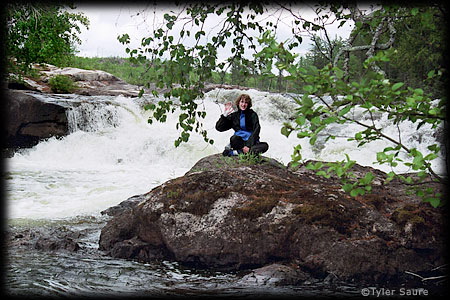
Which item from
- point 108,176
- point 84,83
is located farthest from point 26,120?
point 84,83

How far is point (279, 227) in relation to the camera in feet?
16.3

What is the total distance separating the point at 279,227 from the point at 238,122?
2786 millimetres

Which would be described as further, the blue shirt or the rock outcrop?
the rock outcrop

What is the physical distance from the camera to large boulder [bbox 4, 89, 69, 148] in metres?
16.4

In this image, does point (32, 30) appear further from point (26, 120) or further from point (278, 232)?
point (278, 232)

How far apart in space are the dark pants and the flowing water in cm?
125

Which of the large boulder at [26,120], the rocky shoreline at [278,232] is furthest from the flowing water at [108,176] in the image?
the large boulder at [26,120]

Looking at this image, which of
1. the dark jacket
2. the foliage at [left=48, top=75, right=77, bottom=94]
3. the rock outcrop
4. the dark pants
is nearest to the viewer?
the dark pants

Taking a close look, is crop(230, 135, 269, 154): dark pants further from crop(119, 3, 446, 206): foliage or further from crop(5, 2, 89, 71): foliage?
crop(5, 2, 89, 71): foliage

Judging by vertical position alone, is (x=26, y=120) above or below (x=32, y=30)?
below

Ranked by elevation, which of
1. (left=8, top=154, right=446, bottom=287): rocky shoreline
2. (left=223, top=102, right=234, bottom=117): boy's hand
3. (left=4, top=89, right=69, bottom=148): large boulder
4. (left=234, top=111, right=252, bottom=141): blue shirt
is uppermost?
(left=4, top=89, right=69, bottom=148): large boulder

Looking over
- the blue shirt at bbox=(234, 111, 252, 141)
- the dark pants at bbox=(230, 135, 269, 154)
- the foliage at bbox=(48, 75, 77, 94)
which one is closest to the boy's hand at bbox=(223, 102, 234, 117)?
the blue shirt at bbox=(234, 111, 252, 141)

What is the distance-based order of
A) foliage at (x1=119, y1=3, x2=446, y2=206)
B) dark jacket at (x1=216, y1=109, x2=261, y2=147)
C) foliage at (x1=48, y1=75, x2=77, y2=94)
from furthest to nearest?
foliage at (x1=48, y1=75, x2=77, y2=94) < dark jacket at (x1=216, y1=109, x2=261, y2=147) < foliage at (x1=119, y1=3, x2=446, y2=206)

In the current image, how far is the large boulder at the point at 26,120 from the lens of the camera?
1636cm
